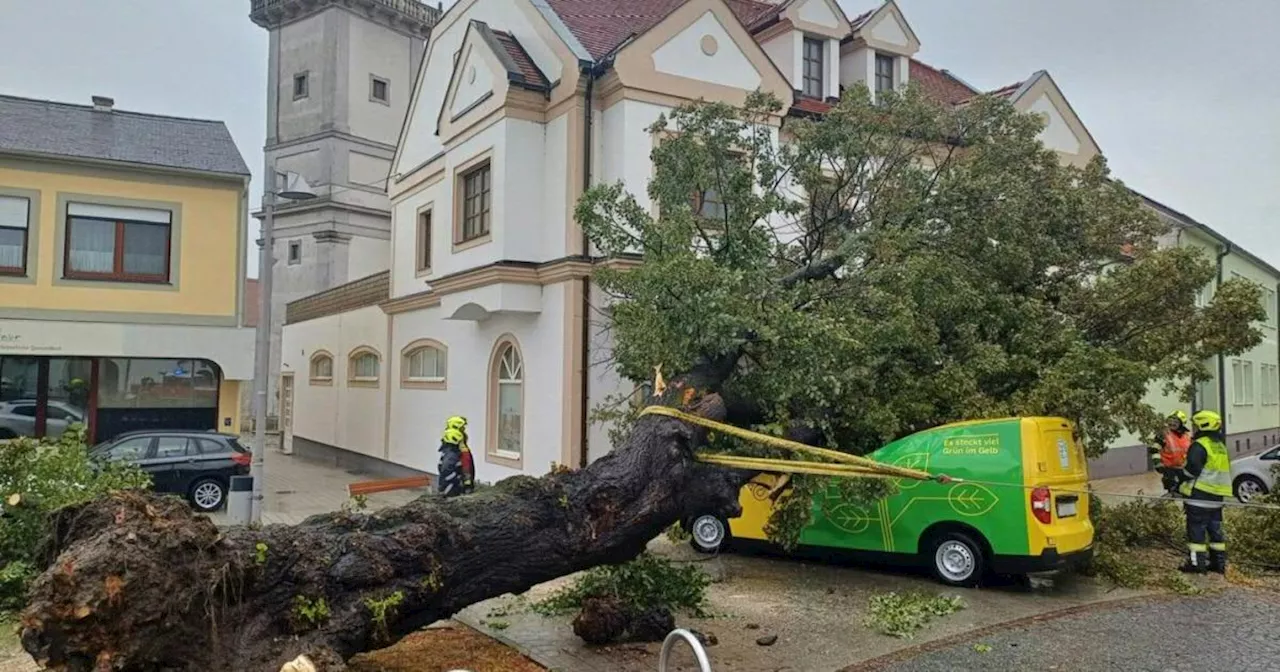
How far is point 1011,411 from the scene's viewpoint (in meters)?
9.59

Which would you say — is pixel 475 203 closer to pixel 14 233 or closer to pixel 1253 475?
pixel 14 233

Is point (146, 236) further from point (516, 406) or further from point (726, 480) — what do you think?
point (726, 480)

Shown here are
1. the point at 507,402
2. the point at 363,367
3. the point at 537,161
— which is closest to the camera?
the point at 537,161

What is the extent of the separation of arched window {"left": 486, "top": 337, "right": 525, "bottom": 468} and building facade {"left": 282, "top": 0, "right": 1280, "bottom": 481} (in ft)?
0.13

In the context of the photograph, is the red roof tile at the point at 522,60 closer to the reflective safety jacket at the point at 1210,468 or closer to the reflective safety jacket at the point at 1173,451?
the reflective safety jacket at the point at 1210,468

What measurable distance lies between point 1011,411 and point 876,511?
1.84 m

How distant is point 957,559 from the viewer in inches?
358

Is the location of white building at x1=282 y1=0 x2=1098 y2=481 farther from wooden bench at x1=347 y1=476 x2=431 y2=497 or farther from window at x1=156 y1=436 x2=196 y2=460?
window at x1=156 y1=436 x2=196 y2=460

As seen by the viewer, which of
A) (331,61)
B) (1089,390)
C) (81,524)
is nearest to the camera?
(81,524)

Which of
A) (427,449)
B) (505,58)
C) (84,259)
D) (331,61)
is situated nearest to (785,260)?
(505,58)

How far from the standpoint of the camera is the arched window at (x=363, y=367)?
21.6 metres

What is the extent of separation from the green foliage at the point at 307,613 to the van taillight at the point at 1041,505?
21.9ft

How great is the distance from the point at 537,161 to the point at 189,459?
7623 millimetres

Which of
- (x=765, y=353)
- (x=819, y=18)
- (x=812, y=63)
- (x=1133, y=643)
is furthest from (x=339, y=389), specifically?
(x=1133, y=643)
